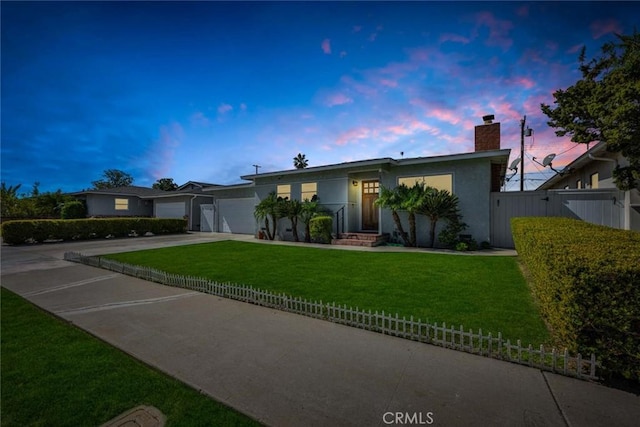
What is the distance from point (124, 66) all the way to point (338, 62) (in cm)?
809

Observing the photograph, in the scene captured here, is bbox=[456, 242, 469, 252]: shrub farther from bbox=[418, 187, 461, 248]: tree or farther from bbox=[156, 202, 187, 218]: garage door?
bbox=[156, 202, 187, 218]: garage door

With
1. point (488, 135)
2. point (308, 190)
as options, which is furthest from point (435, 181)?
point (308, 190)

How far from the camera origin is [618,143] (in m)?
5.90

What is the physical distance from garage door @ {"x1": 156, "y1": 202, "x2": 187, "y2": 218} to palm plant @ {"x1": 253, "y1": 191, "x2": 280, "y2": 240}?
11.8m

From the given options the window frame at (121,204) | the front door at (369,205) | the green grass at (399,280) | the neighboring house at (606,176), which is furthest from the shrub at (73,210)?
the neighboring house at (606,176)

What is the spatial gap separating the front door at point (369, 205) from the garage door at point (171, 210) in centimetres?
1738

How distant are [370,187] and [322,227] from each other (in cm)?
357

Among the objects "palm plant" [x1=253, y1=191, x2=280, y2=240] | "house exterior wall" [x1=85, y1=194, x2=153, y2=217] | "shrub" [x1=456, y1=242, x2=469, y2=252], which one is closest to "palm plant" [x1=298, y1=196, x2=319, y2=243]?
"palm plant" [x1=253, y1=191, x2=280, y2=240]

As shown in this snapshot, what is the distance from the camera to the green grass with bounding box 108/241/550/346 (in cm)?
405

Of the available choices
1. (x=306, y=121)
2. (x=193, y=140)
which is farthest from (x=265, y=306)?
(x=193, y=140)

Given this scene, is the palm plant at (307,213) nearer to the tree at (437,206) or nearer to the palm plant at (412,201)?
the palm plant at (412,201)

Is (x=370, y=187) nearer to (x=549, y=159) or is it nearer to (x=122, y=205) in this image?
(x=549, y=159)

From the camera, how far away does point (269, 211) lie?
15.0 meters

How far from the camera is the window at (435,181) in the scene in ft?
37.8
